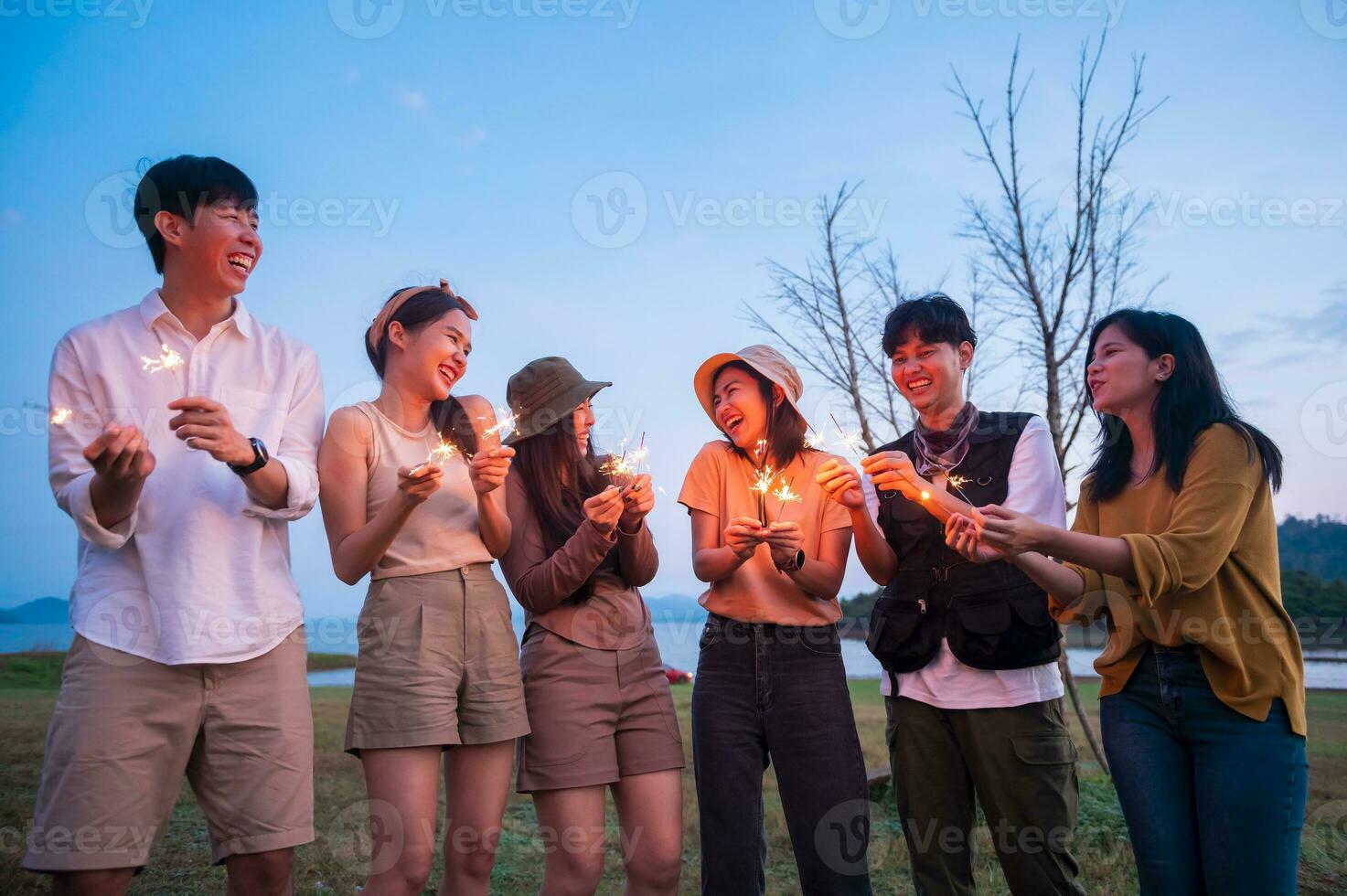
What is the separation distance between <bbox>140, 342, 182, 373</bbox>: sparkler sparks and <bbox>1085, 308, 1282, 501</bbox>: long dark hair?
3921 mm

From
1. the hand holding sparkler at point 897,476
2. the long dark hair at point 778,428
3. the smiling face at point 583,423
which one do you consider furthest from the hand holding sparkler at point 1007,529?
the smiling face at point 583,423

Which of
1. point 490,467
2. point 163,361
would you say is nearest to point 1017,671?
point 490,467

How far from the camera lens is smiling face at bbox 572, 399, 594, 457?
466cm

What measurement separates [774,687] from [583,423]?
167 cm

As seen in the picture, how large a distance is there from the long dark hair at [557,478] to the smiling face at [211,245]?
1.57 metres

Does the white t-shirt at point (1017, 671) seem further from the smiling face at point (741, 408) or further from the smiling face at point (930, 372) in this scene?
the smiling face at point (741, 408)

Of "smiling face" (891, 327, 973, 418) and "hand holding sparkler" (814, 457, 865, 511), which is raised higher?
"smiling face" (891, 327, 973, 418)

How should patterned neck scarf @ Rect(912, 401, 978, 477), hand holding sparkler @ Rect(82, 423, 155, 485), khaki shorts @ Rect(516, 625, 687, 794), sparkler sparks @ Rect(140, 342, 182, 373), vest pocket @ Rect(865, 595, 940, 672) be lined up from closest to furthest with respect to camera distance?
1. hand holding sparkler @ Rect(82, 423, 155, 485)
2. sparkler sparks @ Rect(140, 342, 182, 373)
3. khaki shorts @ Rect(516, 625, 687, 794)
4. vest pocket @ Rect(865, 595, 940, 672)
5. patterned neck scarf @ Rect(912, 401, 978, 477)

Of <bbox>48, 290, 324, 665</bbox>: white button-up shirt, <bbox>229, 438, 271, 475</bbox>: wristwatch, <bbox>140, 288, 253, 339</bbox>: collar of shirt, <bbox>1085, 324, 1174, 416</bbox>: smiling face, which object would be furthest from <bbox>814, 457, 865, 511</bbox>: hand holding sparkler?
<bbox>140, 288, 253, 339</bbox>: collar of shirt

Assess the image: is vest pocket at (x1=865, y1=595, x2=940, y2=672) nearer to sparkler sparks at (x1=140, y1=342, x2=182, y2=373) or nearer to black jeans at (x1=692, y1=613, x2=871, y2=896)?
black jeans at (x1=692, y1=613, x2=871, y2=896)

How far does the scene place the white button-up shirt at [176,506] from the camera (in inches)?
126

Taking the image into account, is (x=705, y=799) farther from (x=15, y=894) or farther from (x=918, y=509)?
(x=15, y=894)

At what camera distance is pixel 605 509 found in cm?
399

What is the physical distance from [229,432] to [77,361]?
77 centimetres
